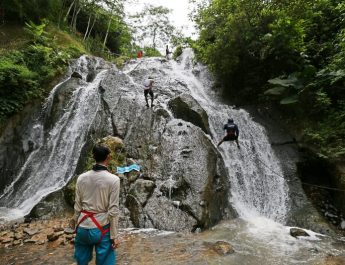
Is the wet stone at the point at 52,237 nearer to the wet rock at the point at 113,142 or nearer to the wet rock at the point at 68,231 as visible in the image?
the wet rock at the point at 68,231

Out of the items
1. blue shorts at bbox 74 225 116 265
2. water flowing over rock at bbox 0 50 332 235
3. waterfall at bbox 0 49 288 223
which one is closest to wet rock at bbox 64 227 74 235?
water flowing over rock at bbox 0 50 332 235

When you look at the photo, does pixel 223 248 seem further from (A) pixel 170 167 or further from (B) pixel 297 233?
(A) pixel 170 167

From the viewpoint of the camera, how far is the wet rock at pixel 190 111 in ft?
40.1

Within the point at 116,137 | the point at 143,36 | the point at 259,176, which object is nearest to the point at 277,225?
the point at 259,176

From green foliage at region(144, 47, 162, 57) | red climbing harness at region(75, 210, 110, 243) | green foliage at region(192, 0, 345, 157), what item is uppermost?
green foliage at region(144, 47, 162, 57)

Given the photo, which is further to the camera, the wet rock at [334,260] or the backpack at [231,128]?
the backpack at [231,128]

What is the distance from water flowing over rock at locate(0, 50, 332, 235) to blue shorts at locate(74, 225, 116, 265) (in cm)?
456

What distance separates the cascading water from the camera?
33.0 feet

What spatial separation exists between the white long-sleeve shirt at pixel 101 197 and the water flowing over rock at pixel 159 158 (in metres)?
4.73

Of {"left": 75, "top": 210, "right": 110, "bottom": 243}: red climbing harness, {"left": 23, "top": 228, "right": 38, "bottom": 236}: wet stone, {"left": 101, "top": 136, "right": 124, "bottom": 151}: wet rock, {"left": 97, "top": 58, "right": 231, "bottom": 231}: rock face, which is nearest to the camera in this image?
{"left": 75, "top": 210, "right": 110, "bottom": 243}: red climbing harness

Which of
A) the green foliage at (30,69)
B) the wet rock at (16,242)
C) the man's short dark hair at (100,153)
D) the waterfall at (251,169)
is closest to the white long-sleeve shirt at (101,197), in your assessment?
the man's short dark hair at (100,153)

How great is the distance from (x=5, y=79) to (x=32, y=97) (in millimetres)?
1207

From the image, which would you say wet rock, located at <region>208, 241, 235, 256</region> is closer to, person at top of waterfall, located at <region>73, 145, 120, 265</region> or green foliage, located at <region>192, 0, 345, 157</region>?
person at top of waterfall, located at <region>73, 145, 120, 265</region>

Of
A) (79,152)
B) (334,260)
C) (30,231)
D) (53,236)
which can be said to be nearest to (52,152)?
(79,152)
